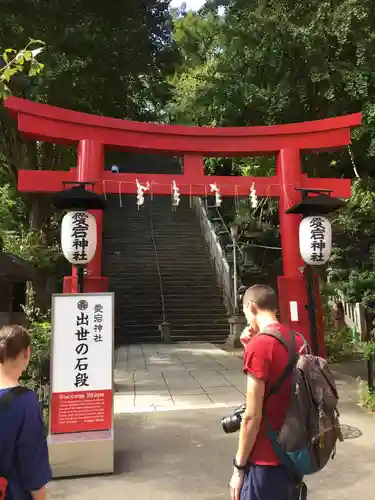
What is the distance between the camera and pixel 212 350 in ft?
41.2

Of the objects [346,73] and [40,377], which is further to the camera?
[346,73]

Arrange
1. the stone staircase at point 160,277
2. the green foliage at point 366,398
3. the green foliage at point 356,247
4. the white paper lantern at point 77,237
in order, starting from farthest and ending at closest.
→ the stone staircase at point 160,277 → the green foliage at point 356,247 → the white paper lantern at point 77,237 → the green foliage at point 366,398

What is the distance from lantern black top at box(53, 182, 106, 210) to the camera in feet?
21.6

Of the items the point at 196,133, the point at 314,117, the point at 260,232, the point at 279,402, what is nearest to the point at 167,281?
the point at 260,232

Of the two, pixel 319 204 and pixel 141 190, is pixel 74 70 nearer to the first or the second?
pixel 141 190

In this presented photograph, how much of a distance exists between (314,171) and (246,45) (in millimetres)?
4151

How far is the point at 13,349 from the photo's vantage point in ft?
7.00

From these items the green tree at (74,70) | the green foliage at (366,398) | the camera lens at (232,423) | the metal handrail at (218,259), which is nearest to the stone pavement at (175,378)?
the green foliage at (366,398)

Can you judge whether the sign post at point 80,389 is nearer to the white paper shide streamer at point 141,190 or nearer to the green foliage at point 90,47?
the white paper shide streamer at point 141,190

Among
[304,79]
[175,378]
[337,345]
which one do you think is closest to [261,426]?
[175,378]

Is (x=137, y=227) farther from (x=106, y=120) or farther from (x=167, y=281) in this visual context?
(x=106, y=120)

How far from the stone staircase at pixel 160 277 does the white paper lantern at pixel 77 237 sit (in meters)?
7.64

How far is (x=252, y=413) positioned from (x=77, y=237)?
518 cm

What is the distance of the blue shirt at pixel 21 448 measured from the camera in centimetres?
204
